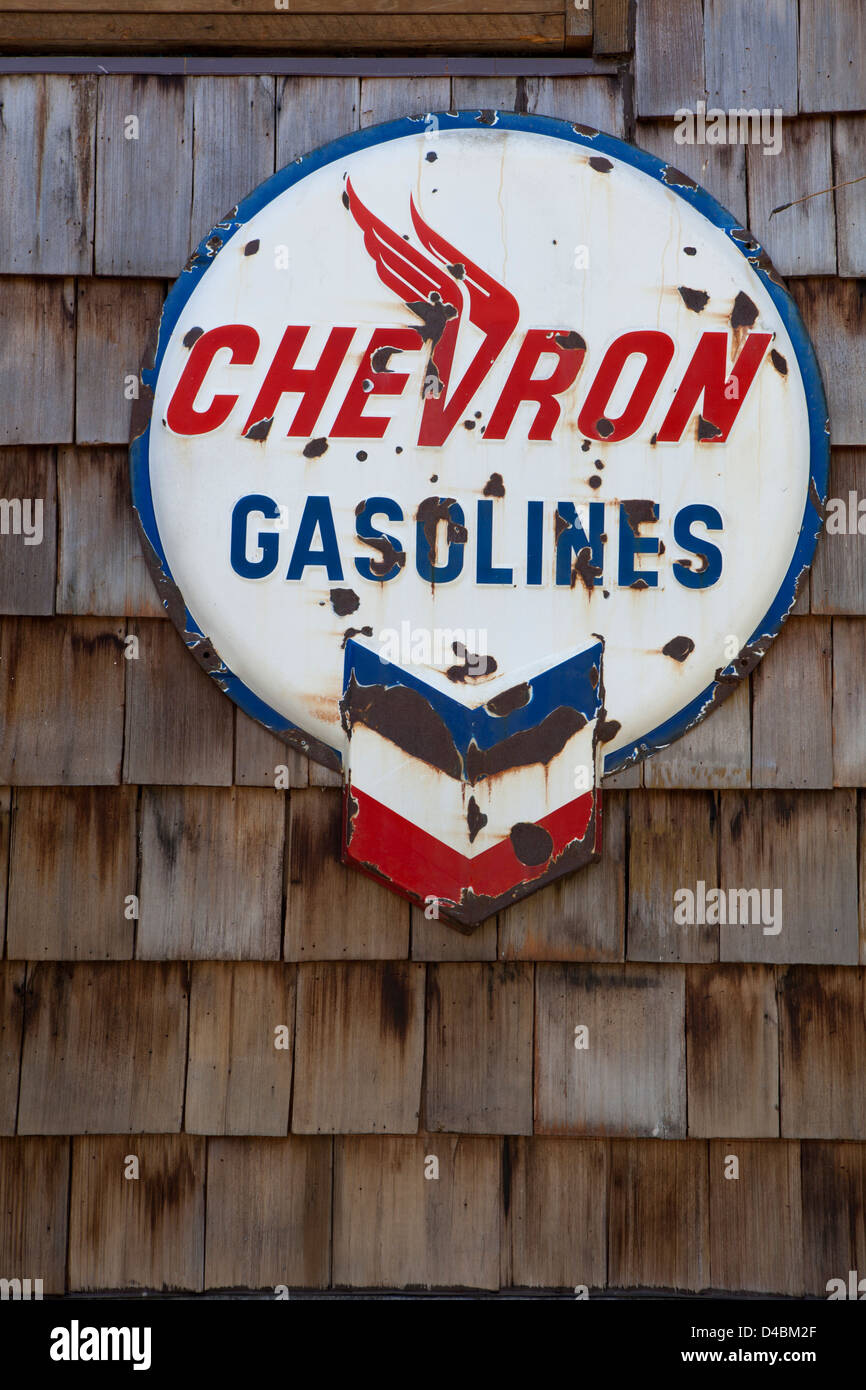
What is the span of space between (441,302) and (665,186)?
411 mm

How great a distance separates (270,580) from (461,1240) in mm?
1102

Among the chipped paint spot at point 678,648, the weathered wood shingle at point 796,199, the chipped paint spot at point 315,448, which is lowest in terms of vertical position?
the chipped paint spot at point 678,648

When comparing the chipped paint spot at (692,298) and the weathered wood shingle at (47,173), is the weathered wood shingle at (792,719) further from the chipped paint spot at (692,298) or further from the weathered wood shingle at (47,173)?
the weathered wood shingle at (47,173)

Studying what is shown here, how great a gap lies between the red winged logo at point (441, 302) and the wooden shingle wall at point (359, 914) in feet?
0.75

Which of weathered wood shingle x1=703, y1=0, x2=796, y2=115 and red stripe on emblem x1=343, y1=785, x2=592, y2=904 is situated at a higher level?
weathered wood shingle x1=703, y1=0, x2=796, y2=115

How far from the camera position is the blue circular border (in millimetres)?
1855

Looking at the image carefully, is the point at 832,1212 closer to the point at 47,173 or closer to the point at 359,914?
the point at 359,914

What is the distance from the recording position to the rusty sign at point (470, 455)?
183 centimetres

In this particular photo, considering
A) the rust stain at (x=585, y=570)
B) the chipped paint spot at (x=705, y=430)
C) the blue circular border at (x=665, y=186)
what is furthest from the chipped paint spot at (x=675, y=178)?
the rust stain at (x=585, y=570)

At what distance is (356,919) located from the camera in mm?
1854

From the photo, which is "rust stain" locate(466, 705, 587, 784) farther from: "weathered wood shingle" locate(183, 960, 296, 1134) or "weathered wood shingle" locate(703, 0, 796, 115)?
"weathered wood shingle" locate(703, 0, 796, 115)

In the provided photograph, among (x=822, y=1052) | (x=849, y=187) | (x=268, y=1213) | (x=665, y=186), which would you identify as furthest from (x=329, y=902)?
(x=849, y=187)

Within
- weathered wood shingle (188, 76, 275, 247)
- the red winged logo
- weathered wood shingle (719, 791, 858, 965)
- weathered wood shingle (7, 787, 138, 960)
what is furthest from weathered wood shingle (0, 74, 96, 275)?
weathered wood shingle (719, 791, 858, 965)

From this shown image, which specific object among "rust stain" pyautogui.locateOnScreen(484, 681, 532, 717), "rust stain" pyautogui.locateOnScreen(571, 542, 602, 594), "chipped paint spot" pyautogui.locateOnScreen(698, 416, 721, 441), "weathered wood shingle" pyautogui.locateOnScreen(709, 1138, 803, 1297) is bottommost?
"weathered wood shingle" pyautogui.locateOnScreen(709, 1138, 803, 1297)
